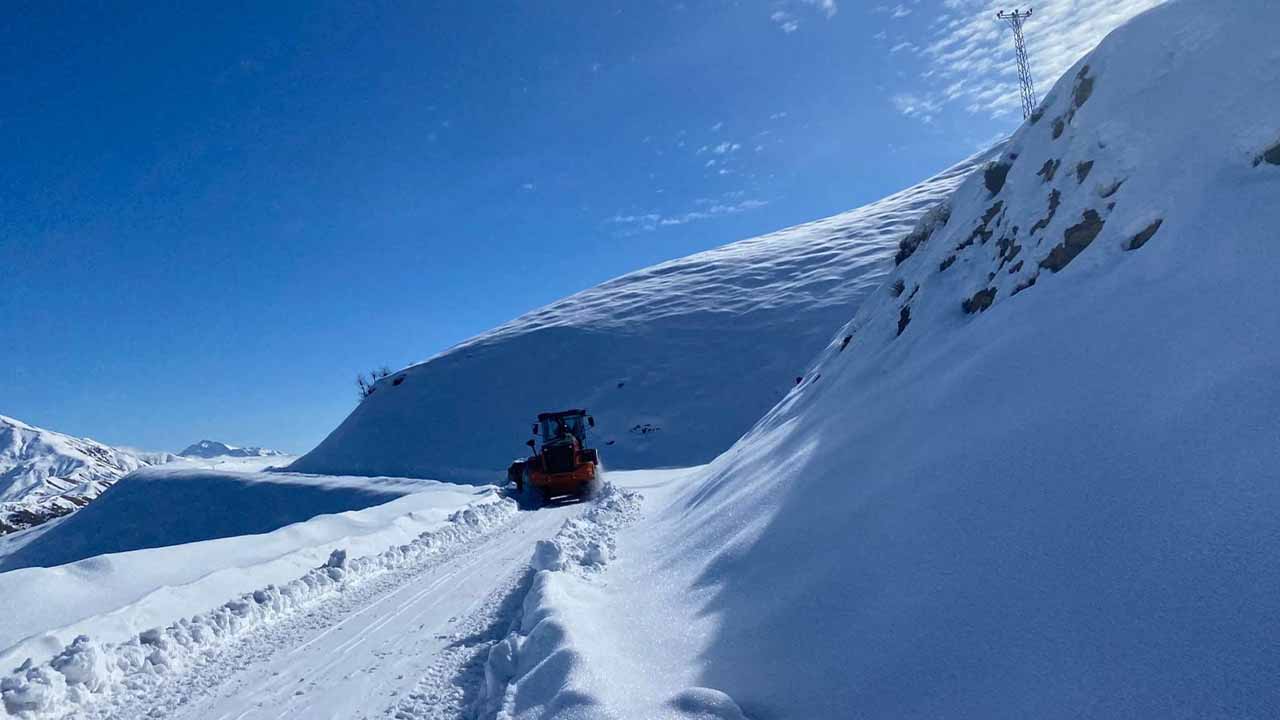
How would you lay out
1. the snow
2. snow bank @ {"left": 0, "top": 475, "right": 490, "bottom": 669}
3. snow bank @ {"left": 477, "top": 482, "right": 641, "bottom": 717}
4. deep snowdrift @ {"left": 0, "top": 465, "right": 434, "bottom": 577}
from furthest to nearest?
deep snowdrift @ {"left": 0, "top": 465, "right": 434, "bottom": 577} → snow bank @ {"left": 0, "top": 475, "right": 490, "bottom": 669} → snow bank @ {"left": 477, "top": 482, "right": 641, "bottom": 717} → the snow

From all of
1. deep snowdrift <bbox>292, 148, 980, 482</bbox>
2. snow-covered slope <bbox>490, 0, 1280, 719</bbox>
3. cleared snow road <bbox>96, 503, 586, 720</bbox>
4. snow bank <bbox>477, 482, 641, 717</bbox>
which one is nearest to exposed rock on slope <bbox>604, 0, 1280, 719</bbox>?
snow-covered slope <bbox>490, 0, 1280, 719</bbox>

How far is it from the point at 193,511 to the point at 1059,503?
40.0 m

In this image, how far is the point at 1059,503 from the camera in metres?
3.17

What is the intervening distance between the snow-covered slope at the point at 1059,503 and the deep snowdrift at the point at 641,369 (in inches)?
1064

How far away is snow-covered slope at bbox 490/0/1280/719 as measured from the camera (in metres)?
2.45

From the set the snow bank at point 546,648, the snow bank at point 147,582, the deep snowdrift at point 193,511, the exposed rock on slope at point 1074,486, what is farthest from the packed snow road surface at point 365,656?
the deep snowdrift at point 193,511

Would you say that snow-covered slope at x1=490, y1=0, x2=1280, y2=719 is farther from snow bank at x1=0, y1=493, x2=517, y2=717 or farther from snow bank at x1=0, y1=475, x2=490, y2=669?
snow bank at x1=0, y1=475, x2=490, y2=669

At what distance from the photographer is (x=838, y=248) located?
5412 cm

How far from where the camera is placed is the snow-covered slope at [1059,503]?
245cm

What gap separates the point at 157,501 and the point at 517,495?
95.6ft

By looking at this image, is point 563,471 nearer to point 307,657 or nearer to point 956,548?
point 307,657

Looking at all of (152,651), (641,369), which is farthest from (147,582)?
(641,369)

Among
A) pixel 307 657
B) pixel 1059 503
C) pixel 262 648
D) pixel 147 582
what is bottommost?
pixel 307 657

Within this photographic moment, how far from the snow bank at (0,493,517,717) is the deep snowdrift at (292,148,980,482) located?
25.3 metres
